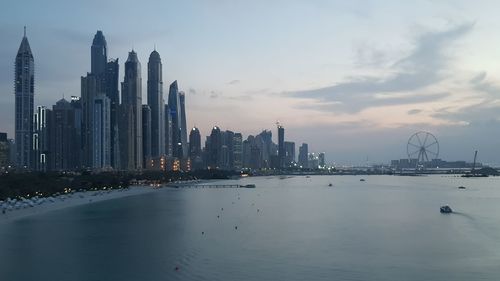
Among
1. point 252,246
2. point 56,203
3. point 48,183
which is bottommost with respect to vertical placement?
point 252,246

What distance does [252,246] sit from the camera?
25.1 metres

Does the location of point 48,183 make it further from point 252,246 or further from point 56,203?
point 252,246

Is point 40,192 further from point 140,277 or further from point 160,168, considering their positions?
point 160,168

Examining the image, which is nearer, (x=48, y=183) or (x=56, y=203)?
(x=56, y=203)

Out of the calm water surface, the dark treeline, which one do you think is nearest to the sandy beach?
the calm water surface

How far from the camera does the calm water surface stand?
1936 centimetres

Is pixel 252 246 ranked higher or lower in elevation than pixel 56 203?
lower

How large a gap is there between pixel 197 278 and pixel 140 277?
1944 millimetres

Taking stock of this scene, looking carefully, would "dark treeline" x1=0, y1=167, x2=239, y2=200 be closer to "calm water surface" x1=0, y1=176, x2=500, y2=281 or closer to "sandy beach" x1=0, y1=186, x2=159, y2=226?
"sandy beach" x1=0, y1=186, x2=159, y2=226

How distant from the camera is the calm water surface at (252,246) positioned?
63.5ft

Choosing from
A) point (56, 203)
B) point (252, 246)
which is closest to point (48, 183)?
point (56, 203)

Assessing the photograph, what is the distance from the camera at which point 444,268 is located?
20.3m

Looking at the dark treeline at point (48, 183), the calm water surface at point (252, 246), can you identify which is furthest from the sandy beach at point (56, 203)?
the dark treeline at point (48, 183)

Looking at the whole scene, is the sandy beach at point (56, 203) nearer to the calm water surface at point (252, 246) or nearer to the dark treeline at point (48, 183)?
the calm water surface at point (252, 246)
